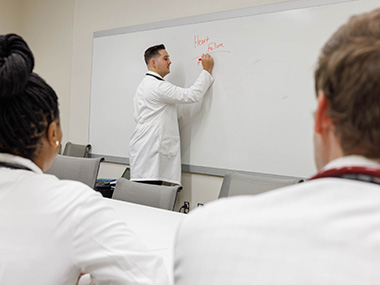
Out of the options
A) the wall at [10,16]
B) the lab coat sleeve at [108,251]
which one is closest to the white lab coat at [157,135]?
the lab coat sleeve at [108,251]

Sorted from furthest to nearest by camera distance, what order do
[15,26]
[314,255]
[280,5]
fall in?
1. [15,26]
2. [280,5]
3. [314,255]

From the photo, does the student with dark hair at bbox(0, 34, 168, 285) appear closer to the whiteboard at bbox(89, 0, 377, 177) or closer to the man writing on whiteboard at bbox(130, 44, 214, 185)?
the whiteboard at bbox(89, 0, 377, 177)

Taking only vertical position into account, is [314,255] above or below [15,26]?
below

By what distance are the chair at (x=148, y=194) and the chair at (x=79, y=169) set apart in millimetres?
311

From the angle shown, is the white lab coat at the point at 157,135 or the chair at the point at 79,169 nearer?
the chair at the point at 79,169

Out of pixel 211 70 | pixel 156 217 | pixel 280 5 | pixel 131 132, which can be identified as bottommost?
pixel 156 217

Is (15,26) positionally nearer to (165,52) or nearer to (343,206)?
(165,52)

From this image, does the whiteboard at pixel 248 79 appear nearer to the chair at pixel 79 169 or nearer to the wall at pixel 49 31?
the chair at pixel 79 169

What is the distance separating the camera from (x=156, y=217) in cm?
221

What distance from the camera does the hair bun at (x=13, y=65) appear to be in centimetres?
95

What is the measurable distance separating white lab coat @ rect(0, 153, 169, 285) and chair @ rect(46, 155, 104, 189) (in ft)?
6.54

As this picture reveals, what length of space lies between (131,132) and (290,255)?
12.7 feet

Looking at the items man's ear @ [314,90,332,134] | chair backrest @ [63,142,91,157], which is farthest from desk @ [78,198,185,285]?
chair backrest @ [63,142,91,157]

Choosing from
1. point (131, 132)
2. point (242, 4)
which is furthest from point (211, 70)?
point (131, 132)
